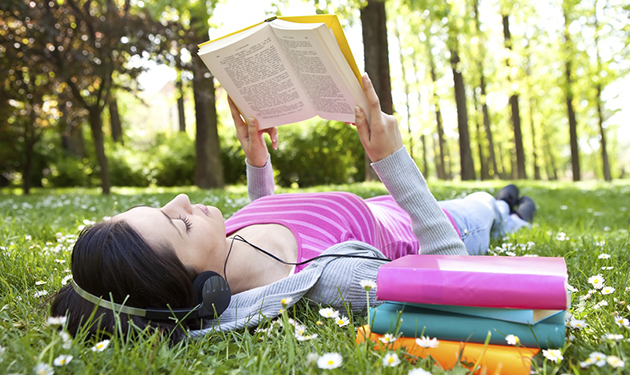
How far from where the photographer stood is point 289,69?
216cm

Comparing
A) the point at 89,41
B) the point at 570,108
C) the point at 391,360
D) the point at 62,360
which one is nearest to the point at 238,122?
the point at 62,360

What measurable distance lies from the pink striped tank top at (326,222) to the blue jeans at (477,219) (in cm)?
43

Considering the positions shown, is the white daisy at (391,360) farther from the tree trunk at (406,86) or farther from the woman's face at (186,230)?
the tree trunk at (406,86)

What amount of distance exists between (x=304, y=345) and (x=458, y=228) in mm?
1753

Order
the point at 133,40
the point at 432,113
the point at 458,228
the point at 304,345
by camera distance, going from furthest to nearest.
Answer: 1. the point at 432,113
2. the point at 133,40
3. the point at 458,228
4. the point at 304,345

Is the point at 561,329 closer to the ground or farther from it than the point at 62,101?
closer to the ground

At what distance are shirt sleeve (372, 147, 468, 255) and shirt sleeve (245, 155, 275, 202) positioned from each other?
112 cm

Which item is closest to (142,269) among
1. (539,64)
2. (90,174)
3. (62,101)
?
(62,101)

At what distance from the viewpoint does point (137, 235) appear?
5.65ft

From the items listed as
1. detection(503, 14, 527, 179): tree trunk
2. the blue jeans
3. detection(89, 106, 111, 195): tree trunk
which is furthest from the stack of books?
detection(503, 14, 527, 179): tree trunk

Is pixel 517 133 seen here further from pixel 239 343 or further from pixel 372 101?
pixel 239 343

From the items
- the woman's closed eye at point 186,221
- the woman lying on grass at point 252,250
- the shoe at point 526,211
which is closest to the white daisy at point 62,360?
the woman lying on grass at point 252,250

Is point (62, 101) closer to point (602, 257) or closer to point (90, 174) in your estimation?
point (90, 174)

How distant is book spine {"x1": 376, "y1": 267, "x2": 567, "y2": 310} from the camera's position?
1.31 metres
